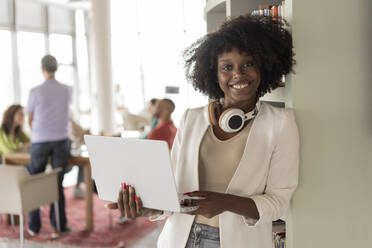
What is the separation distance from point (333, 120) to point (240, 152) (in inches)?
15.8

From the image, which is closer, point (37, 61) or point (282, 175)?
point (282, 175)

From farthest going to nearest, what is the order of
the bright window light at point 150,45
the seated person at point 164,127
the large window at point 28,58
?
the bright window light at point 150,45
the large window at point 28,58
the seated person at point 164,127

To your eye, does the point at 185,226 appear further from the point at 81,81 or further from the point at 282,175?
the point at 81,81

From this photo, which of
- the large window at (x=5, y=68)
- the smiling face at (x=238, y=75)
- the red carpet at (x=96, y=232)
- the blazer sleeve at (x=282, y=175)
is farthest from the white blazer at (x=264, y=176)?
the large window at (x=5, y=68)

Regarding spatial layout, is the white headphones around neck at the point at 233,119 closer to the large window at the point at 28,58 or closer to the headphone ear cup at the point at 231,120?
the headphone ear cup at the point at 231,120

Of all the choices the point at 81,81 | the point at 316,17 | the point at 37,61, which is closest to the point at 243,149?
the point at 316,17

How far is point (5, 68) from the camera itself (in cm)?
947

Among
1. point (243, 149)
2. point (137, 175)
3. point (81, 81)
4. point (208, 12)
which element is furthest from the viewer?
point (81, 81)

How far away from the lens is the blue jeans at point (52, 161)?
15.4ft

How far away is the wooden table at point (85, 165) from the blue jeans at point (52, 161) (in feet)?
0.42

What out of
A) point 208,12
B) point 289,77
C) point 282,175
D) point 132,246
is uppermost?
point 208,12

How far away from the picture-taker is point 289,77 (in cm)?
173

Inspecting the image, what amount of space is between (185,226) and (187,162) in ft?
0.84

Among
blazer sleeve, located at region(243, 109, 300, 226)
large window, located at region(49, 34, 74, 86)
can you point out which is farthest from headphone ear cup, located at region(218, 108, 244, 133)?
large window, located at region(49, 34, 74, 86)
